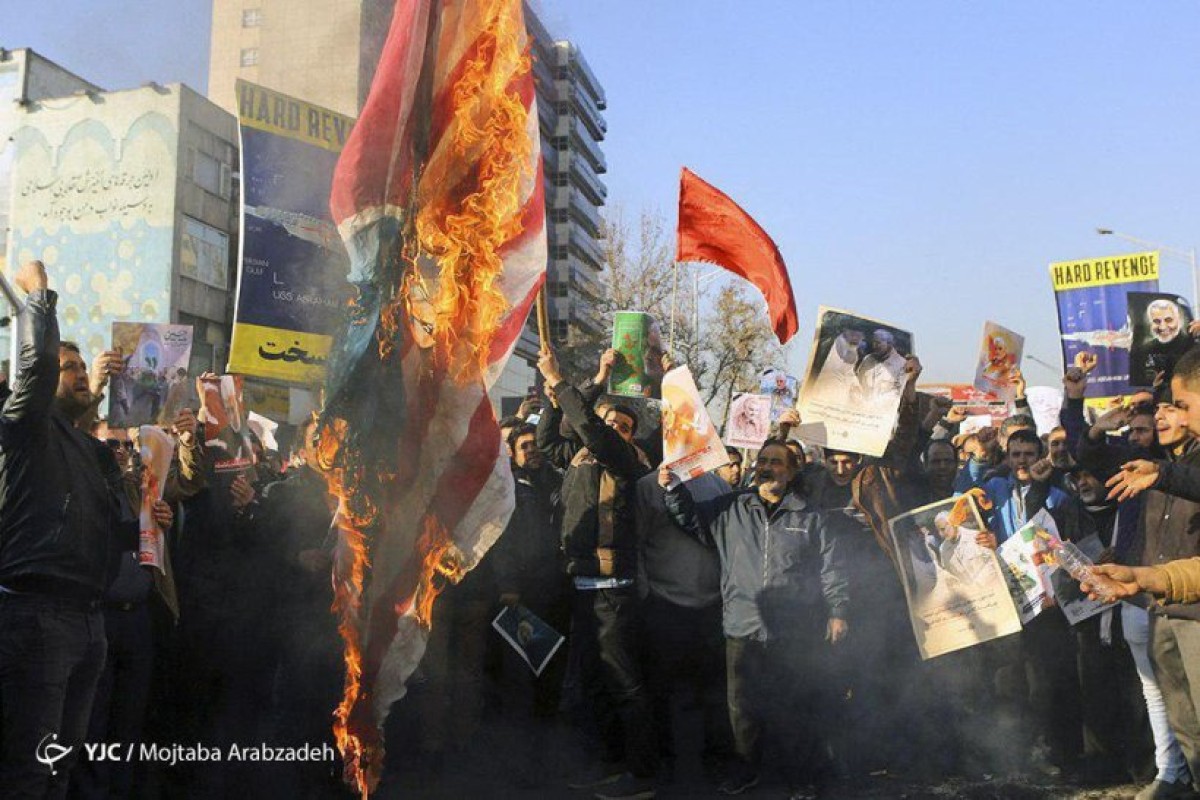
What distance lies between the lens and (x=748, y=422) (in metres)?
7.70

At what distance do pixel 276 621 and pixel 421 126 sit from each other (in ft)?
8.31

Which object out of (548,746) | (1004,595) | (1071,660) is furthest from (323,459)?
(1071,660)

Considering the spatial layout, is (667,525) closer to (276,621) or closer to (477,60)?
(276,621)

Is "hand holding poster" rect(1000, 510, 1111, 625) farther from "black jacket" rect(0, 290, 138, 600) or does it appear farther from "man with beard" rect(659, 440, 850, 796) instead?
"black jacket" rect(0, 290, 138, 600)

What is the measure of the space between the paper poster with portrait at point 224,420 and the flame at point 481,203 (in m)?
2.48

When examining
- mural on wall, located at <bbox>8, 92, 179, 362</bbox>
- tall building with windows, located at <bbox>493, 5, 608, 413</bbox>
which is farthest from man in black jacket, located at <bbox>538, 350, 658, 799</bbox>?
tall building with windows, located at <bbox>493, 5, 608, 413</bbox>

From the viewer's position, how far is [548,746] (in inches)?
267

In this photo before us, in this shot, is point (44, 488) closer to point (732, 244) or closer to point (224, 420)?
point (224, 420)

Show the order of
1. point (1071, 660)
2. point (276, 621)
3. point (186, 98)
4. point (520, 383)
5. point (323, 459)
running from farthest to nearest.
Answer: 1. point (520, 383)
2. point (186, 98)
3. point (1071, 660)
4. point (276, 621)
5. point (323, 459)

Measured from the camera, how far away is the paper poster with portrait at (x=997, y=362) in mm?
8203

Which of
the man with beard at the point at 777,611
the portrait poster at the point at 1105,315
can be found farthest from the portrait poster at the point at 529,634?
the portrait poster at the point at 1105,315

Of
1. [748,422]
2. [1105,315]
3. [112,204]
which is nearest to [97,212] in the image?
[112,204]

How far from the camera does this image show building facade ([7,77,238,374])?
31.7 m

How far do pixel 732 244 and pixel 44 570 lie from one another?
4.71 m
